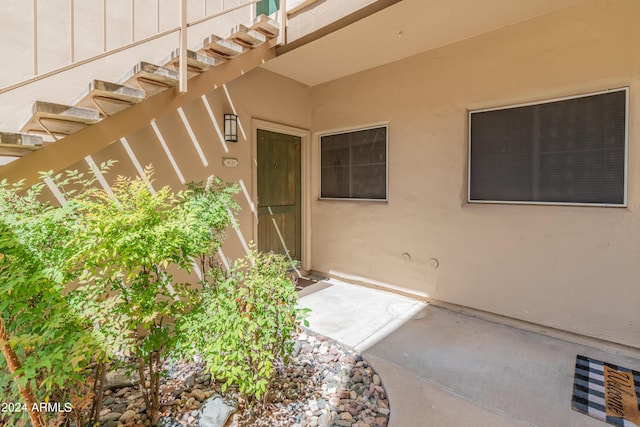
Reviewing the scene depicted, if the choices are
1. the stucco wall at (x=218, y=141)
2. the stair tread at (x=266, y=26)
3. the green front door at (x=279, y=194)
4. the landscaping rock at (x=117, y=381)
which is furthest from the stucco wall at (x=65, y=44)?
the landscaping rock at (x=117, y=381)

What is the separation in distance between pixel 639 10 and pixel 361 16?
90.2 inches

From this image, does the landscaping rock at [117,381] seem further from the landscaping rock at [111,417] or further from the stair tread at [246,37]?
the stair tread at [246,37]

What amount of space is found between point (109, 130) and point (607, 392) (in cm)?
415

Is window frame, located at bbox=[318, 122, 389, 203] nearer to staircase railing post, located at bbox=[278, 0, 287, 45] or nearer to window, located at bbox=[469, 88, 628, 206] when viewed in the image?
window, located at bbox=[469, 88, 628, 206]

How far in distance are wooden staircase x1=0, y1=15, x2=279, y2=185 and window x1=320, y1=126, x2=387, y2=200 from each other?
1974mm

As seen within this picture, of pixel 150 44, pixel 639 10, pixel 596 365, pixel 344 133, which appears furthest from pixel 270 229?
pixel 639 10

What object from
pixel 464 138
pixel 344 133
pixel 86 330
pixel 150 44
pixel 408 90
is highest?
pixel 150 44

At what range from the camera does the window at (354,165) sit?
162 inches

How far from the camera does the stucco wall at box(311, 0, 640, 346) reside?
257 cm

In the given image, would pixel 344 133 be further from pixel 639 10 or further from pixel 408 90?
pixel 639 10

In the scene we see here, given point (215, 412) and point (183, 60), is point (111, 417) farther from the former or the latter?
point (183, 60)

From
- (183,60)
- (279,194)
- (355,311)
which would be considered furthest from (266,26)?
(355,311)

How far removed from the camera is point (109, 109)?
226 centimetres

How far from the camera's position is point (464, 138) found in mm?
3334
